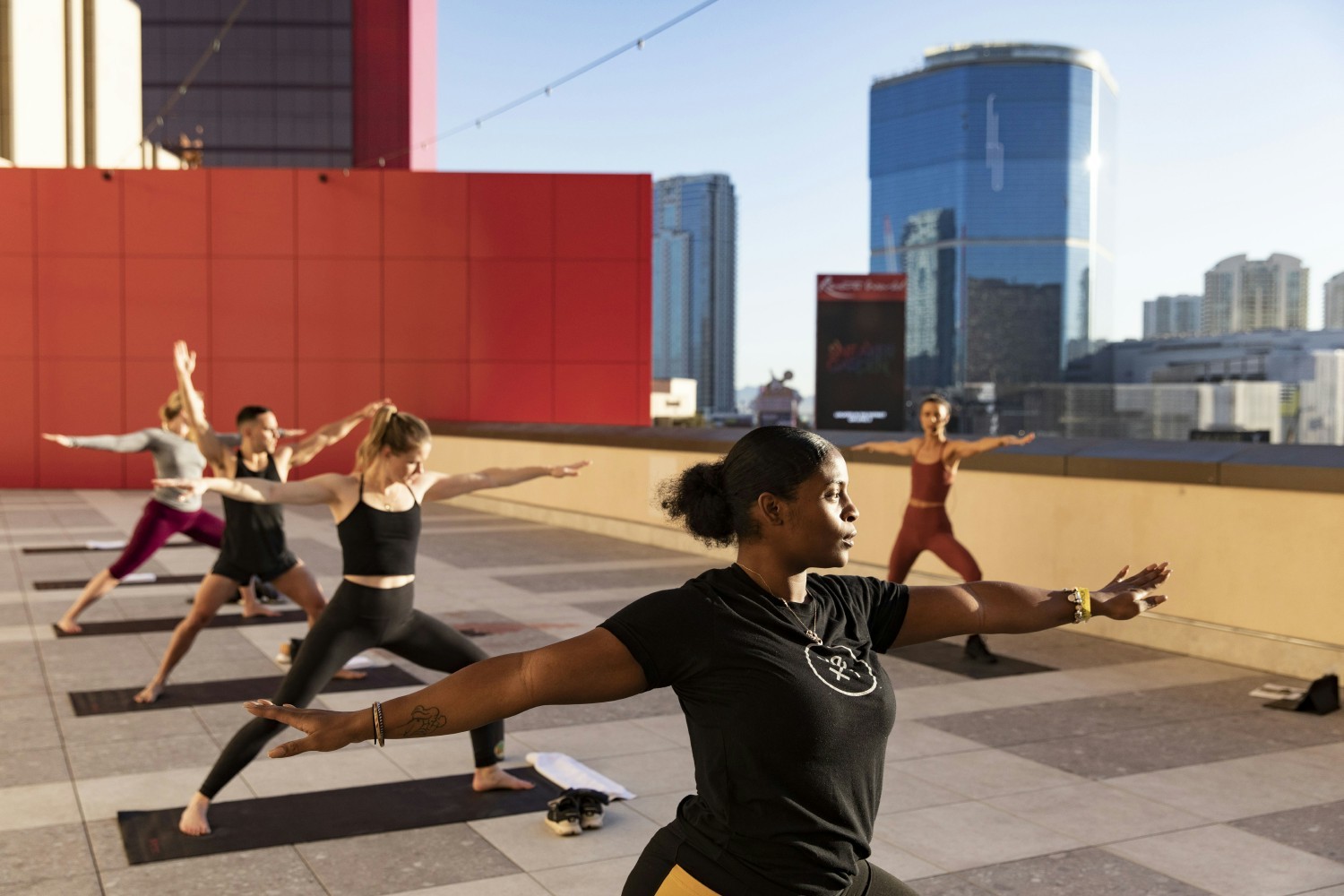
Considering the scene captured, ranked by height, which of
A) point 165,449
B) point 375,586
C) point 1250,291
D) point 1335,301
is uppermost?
point 1250,291

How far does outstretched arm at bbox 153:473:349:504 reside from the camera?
5992mm

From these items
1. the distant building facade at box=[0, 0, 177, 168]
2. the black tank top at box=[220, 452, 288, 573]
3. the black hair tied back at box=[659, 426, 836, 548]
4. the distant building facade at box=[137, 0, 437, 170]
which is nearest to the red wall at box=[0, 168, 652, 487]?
the distant building facade at box=[0, 0, 177, 168]

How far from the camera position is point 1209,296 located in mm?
186500

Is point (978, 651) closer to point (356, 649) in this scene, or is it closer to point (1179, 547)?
point (1179, 547)

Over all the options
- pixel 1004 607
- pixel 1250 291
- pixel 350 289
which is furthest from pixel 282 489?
pixel 1250 291

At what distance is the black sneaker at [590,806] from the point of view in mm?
5559

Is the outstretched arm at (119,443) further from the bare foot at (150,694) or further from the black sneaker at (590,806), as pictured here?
the black sneaker at (590,806)

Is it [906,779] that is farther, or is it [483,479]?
[483,479]

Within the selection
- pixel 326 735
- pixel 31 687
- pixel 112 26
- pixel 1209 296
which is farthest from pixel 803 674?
pixel 1209 296

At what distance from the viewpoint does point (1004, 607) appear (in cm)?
317

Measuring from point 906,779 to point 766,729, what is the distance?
4.05 metres

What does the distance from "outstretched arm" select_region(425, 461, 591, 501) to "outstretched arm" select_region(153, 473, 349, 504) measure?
0.46 meters

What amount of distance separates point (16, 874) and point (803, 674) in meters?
3.86

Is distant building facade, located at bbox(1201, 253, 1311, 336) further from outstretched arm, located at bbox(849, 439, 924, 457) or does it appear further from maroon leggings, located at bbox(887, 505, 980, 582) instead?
maroon leggings, located at bbox(887, 505, 980, 582)
